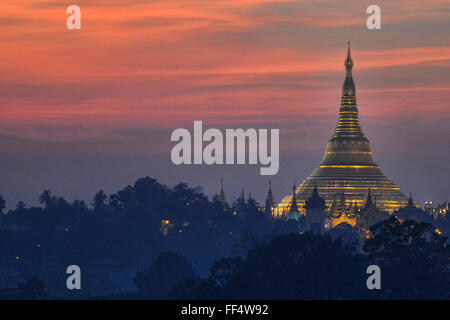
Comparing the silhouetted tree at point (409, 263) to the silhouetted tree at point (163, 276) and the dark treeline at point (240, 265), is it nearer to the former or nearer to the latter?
the dark treeline at point (240, 265)

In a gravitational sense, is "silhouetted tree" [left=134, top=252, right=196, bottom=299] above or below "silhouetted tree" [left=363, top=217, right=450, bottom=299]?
below

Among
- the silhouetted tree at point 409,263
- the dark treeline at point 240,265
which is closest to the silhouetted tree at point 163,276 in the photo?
the dark treeline at point 240,265

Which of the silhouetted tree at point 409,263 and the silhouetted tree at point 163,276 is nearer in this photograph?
the silhouetted tree at point 409,263

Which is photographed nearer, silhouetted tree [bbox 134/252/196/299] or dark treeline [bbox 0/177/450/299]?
dark treeline [bbox 0/177/450/299]

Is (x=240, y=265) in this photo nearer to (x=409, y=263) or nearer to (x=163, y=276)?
(x=409, y=263)

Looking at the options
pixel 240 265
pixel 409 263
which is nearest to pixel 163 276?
pixel 240 265

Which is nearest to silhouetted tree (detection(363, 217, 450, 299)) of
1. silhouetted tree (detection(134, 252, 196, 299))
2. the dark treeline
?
the dark treeline

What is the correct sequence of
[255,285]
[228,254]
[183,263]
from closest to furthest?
[255,285] < [183,263] < [228,254]

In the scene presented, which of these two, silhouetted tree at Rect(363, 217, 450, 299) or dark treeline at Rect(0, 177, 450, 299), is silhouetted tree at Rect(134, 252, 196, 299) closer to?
dark treeline at Rect(0, 177, 450, 299)

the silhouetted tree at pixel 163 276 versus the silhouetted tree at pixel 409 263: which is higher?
the silhouetted tree at pixel 409 263
